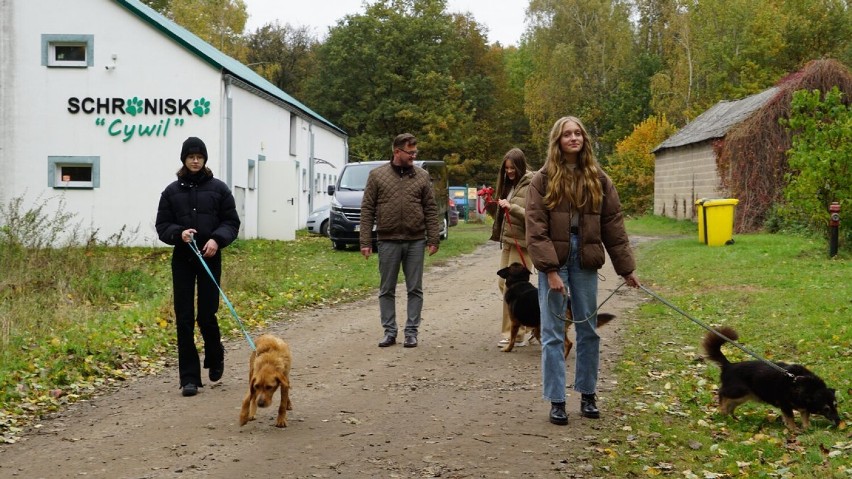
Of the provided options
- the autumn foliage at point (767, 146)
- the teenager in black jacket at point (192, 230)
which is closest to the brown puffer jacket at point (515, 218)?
the teenager in black jacket at point (192, 230)

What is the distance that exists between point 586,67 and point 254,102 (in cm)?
4024

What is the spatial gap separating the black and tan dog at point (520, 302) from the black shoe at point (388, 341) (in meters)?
1.19

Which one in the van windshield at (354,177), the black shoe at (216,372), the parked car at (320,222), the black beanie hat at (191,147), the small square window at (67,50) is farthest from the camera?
the parked car at (320,222)

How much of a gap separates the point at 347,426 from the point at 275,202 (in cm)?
2297

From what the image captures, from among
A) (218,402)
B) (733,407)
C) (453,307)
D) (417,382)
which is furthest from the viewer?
(453,307)

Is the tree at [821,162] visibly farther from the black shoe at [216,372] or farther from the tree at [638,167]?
the tree at [638,167]

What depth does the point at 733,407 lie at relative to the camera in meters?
6.85

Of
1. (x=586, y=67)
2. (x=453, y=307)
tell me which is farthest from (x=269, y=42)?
(x=453, y=307)

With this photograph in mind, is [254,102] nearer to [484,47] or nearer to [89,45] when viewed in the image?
[89,45]

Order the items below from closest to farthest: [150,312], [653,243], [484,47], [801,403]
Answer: [801,403], [150,312], [653,243], [484,47]

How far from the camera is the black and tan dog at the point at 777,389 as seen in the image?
634cm

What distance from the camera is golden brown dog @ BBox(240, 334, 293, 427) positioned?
251 inches

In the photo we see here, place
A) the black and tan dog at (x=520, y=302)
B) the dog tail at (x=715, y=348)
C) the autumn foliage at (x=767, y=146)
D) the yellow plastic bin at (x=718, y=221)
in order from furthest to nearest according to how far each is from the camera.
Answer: the autumn foliage at (x=767, y=146) < the yellow plastic bin at (x=718, y=221) < the black and tan dog at (x=520, y=302) < the dog tail at (x=715, y=348)

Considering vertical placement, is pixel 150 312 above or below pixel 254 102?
below
